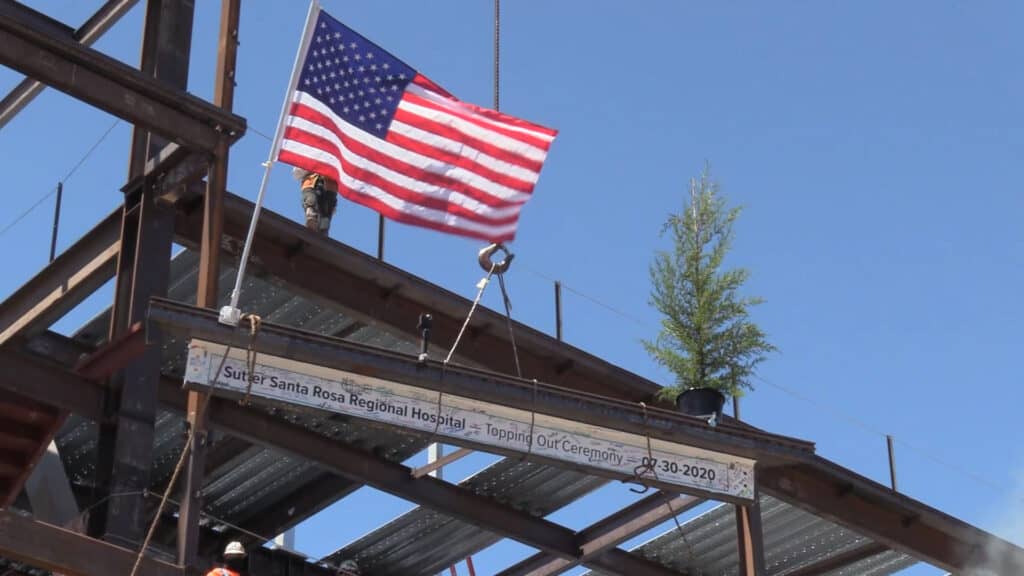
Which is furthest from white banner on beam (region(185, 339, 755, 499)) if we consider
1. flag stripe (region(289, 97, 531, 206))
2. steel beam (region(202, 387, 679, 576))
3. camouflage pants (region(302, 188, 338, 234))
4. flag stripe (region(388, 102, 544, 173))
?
camouflage pants (region(302, 188, 338, 234))

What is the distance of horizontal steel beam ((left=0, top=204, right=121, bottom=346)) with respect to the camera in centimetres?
1833

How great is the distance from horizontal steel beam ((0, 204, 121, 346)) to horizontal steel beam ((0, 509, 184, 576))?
4272 millimetres

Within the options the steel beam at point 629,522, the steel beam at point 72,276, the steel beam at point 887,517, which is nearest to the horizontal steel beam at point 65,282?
the steel beam at point 72,276

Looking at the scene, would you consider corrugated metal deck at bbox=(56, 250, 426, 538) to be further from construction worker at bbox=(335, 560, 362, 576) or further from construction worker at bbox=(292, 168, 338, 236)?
construction worker at bbox=(335, 560, 362, 576)

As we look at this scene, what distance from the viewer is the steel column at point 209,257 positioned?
1498cm

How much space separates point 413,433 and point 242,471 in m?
7.16

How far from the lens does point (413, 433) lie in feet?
50.8

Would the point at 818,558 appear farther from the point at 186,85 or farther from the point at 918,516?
the point at 186,85

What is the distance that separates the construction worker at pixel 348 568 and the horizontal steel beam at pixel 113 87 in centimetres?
817

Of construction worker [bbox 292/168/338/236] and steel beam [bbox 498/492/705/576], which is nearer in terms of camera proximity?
construction worker [bbox 292/168/338/236]

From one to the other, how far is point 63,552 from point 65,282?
4909mm

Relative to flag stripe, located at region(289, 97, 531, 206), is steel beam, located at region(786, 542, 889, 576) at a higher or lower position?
lower

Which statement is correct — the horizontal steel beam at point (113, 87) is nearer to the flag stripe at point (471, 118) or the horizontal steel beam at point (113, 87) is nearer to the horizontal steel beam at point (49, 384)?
the flag stripe at point (471, 118)

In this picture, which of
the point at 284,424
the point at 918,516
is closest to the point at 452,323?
the point at 284,424
